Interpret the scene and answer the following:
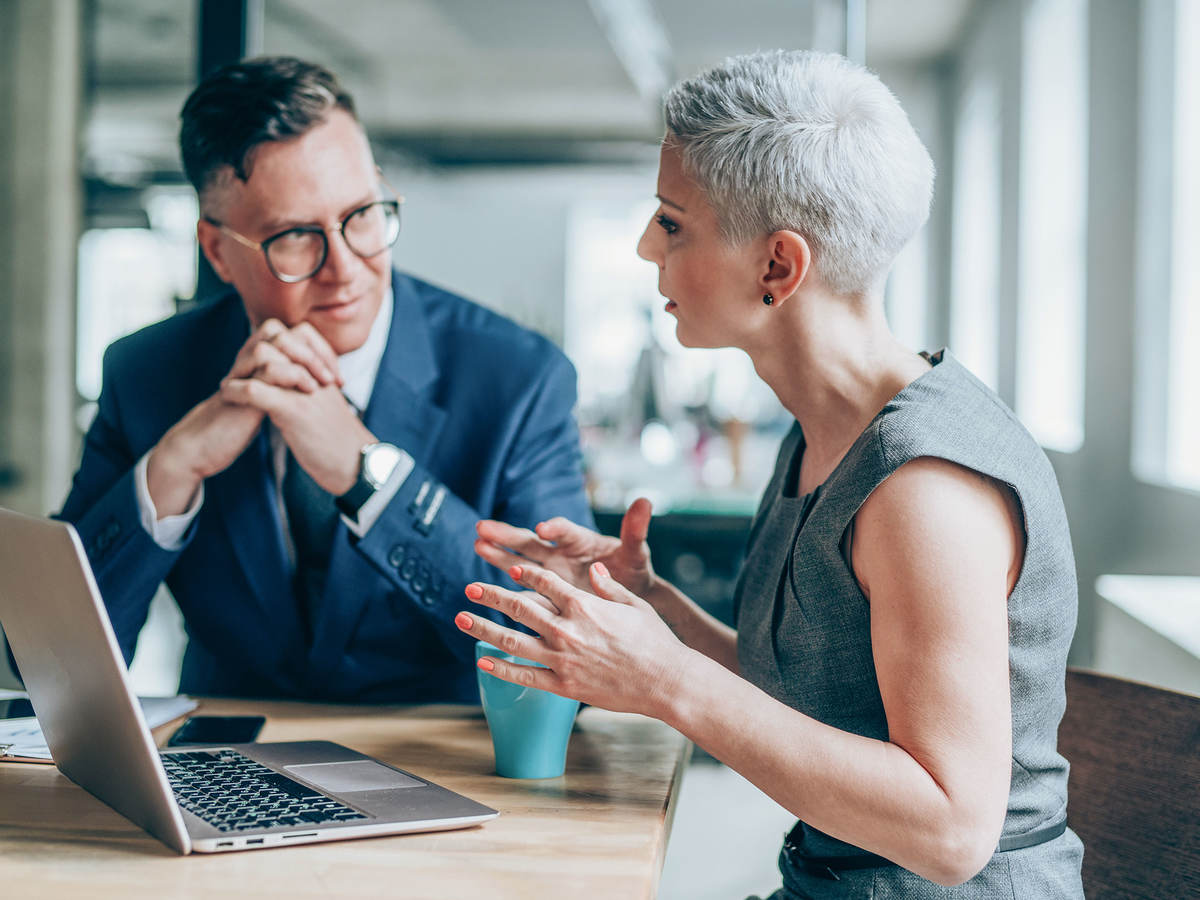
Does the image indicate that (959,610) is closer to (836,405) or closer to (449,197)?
(836,405)

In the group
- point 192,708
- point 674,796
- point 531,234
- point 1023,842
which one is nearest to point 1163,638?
point 1023,842

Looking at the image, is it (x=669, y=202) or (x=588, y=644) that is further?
(x=669, y=202)

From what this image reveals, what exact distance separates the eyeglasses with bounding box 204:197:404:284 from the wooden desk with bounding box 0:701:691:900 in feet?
2.17

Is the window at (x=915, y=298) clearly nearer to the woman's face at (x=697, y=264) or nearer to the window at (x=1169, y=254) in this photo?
the window at (x=1169, y=254)

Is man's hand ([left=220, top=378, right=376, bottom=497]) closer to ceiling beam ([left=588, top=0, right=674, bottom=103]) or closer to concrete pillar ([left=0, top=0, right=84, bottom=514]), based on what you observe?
concrete pillar ([left=0, top=0, right=84, bottom=514])

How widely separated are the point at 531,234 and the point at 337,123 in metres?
8.34

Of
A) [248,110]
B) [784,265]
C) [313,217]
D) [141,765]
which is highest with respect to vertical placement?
[248,110]

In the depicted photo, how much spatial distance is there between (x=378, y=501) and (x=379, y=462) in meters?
0.05

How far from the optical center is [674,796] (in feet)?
3.50

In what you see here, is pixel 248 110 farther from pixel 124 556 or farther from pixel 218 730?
pixel 218 730

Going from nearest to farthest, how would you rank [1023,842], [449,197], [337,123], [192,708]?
[1023,842]
[192,708]
[337,123]
[449,197]

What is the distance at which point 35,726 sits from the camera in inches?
48.1

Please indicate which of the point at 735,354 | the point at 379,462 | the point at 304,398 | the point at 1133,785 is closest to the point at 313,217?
the point at 304,398

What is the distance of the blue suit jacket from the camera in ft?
4.66
